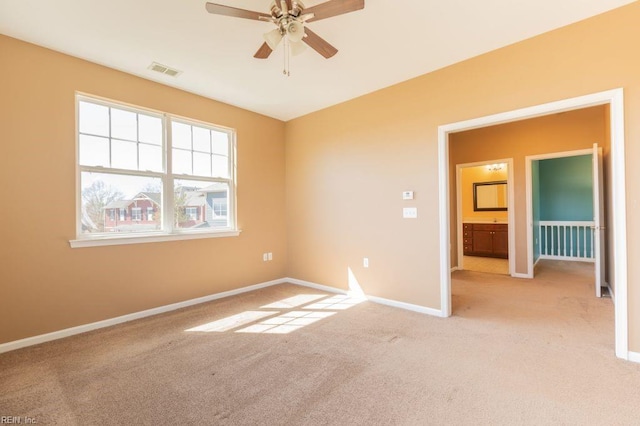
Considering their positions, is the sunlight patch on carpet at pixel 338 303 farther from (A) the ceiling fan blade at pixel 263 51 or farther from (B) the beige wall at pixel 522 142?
(A) the ceiling fan blade at pixel 263 51

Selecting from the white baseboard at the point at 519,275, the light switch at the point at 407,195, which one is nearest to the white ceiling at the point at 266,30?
the light switch at the point at 407,195

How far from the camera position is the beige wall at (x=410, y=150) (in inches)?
91.9

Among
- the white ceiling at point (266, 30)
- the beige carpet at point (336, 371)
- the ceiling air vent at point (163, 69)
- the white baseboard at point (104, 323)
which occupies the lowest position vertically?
the beige carpet at point (336, 371)

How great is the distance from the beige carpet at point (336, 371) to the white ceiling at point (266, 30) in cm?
285

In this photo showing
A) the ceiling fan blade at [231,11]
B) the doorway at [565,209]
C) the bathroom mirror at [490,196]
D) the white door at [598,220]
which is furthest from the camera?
the bathroom mirror at [490,196]

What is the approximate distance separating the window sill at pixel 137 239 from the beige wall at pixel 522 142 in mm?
4455

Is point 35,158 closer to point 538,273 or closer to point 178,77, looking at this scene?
point 178,77

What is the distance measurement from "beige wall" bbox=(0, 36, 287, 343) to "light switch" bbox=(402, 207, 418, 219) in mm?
2841

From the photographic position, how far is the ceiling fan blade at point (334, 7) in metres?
1.85

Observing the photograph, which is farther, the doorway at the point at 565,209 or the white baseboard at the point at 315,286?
A: the doorway at the point at 565,209

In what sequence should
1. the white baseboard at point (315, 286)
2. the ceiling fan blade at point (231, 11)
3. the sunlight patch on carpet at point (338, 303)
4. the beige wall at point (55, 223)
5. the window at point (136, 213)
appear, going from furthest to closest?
1. the white baseboard at point (315, 286)
2. the sunlight patch on carpet at point (338, 303)
3. the window at point (136, 213)
4. the beige wall at point (55, 223)
5. the ceiling fan blade at point (231, 11)

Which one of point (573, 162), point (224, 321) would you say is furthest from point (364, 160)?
point (573, 162)

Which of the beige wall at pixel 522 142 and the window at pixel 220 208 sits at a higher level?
the beige wall at pixel 522 142

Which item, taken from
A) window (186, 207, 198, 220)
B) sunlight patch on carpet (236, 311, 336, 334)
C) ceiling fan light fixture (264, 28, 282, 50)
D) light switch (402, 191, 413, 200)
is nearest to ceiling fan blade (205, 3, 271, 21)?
ceiling fan light fixture (264, 28, 282, 50)
